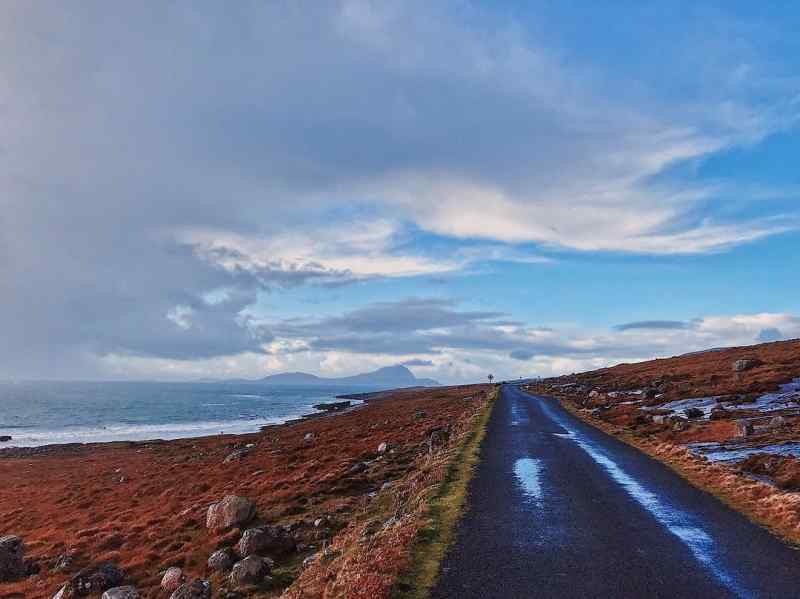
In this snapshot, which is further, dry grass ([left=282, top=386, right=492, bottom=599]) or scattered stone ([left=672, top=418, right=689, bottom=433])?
scattered stone ([left=672, top=418, right=689, bottom=433])

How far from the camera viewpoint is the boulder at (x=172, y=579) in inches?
773

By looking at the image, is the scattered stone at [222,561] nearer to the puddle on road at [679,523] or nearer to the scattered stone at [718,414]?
the puddle on road at [679,523]

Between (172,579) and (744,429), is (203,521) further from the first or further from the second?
(744,429)

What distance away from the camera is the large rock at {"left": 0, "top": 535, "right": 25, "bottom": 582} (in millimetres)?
25953

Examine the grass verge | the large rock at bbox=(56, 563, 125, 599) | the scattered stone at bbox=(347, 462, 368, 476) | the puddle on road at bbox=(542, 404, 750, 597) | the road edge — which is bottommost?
the large rock at bbox=(56, 563, 125, 599)

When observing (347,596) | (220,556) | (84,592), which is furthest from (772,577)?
(84,592)

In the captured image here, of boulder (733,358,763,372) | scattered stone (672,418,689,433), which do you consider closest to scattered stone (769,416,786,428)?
scattered stone (672,418,689,433)

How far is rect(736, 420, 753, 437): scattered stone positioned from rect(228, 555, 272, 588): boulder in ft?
104

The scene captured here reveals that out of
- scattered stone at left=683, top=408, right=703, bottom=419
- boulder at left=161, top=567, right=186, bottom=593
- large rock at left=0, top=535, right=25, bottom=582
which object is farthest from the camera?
scattered stone at left=683, top=408, right=703, bottom=419

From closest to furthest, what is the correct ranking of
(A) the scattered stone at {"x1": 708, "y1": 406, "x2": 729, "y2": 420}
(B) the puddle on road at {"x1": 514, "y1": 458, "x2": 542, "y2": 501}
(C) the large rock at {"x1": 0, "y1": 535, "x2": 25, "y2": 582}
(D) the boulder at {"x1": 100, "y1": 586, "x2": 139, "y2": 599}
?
1. (D) the boulder at {"x1": 100, "y1": 586, "x2": 139, "y2": 599}
2. (B) the puddle on road at {"x1": 514, "y1": 458, "x2": 542, "y2": 501}
3. (C) the large rock at {"x1": 0, "y1": 535, "x2": 25, "y2": 582}
4. (A) the scattered stone at {"x1": 708, "y1": 406, "x2": 729, "y2": 420}

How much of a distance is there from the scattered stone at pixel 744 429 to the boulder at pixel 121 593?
115 ft

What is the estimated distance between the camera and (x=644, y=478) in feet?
75.3

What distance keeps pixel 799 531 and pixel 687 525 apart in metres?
2.93

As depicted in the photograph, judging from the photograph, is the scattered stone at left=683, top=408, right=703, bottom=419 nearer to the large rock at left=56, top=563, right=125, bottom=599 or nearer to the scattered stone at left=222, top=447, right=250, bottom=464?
the scattered stone at left=222, top=447, right=250, bottom=464
